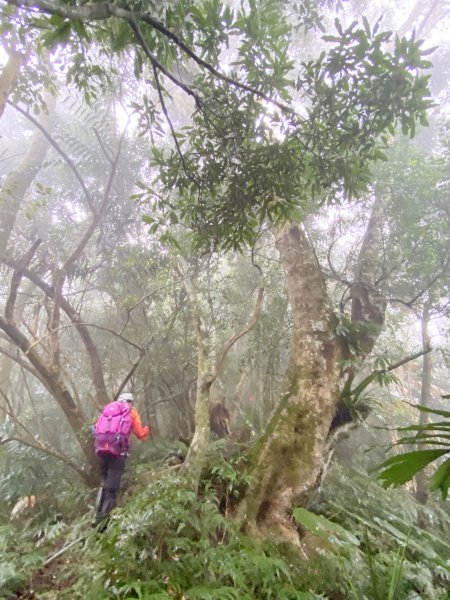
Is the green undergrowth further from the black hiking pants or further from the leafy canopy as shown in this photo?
the leafy canopy

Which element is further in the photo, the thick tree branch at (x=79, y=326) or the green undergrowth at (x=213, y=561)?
the thick tree branch at (x=79, y=326)

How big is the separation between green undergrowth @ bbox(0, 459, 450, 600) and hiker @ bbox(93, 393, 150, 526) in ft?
2.43

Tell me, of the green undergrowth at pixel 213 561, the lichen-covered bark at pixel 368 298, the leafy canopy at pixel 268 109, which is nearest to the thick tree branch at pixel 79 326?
the green undergrowth at pixel 213 561

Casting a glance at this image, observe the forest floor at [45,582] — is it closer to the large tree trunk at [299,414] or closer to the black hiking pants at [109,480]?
the black hiking pants at [109,480]

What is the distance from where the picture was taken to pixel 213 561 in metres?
2.95

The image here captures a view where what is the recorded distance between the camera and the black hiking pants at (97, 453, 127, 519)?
480 cm

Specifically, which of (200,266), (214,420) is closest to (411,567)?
(214,420)

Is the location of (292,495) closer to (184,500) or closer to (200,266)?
(184,500)

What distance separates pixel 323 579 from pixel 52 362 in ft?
14.2

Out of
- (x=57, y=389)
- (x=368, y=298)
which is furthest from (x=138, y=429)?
(x=368, y=298)

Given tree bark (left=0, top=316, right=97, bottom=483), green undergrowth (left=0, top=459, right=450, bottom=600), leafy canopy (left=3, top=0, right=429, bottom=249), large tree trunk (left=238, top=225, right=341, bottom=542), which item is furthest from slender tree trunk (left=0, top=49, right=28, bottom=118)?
green undergrowth (left=0, top=459, right=450, bottom=600)

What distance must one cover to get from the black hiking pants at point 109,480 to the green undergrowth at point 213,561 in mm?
594

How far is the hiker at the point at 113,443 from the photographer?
4930mm

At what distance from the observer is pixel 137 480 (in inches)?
213
